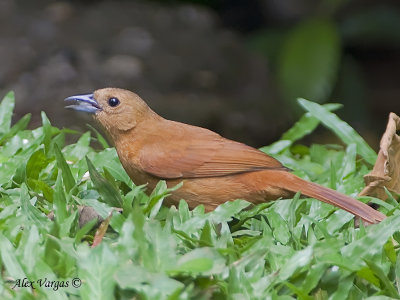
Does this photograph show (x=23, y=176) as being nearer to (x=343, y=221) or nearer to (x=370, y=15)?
(x=343, y=221)

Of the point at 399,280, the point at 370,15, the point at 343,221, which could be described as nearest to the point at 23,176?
the point at 343,221

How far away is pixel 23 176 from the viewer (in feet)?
15.9

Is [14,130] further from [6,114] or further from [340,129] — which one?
[340,129]

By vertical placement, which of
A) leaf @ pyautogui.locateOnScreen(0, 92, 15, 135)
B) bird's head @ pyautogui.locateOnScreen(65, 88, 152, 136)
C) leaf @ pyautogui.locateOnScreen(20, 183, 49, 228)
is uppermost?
bird's head @ pyautogui.locateOnScreen(65, 88, 152, 136)

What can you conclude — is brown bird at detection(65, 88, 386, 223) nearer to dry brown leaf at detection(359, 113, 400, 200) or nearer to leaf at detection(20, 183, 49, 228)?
dry brown leaf at detection(359, 113, 400, 200)

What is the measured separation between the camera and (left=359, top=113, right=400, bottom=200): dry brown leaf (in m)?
5.14

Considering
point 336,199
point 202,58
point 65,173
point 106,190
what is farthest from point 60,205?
point 202,58

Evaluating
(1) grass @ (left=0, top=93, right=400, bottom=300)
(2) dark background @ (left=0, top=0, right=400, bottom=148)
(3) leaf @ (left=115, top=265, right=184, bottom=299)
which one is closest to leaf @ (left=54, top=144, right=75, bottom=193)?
(1) grass @ (left=0, top=93, right=400, bottom=300)

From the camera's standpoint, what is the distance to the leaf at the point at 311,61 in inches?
375

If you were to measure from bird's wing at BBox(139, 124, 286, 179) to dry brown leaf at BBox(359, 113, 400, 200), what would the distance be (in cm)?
56

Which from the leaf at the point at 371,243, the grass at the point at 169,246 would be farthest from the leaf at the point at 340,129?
the leaf at the point at 371,243

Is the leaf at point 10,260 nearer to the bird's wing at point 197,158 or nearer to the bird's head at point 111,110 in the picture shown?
the bird's wing at point 197,158
